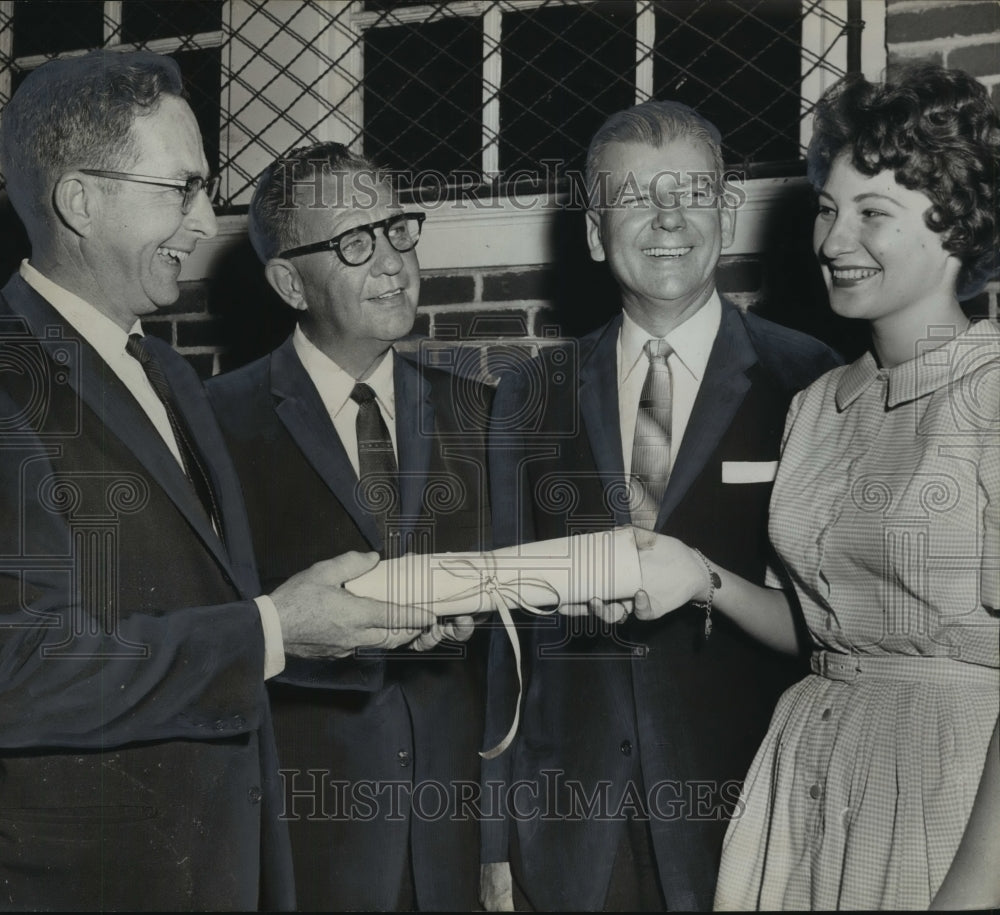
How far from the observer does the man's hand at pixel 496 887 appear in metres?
2.52

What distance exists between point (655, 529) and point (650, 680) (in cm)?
30

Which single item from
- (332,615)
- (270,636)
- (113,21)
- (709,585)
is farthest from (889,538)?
(113,21)

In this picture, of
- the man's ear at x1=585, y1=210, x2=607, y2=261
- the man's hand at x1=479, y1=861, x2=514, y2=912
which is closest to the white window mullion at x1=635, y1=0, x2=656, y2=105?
the man's ear at x1=585, y1=210, x2=607, y2=261

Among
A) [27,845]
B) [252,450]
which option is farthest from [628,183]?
[27,845]

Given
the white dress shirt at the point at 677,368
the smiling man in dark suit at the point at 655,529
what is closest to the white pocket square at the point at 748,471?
the smiling man in dark suit at the point at 655,529

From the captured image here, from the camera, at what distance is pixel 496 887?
2533 millimetres

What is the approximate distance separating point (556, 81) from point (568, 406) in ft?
2.76

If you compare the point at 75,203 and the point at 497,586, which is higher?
the point at 75,203

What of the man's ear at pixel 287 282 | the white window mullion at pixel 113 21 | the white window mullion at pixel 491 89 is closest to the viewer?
the man's ear at pixel 287 282

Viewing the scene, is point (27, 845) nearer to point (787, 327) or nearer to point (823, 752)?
point (823, 752)

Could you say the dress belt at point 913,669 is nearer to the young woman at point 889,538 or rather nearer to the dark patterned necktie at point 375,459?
the young woman at point 889,538

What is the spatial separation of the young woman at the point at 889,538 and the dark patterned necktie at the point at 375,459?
22.5 inches

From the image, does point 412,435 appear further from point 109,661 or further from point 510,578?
point 109,661

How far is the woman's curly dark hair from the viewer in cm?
217
